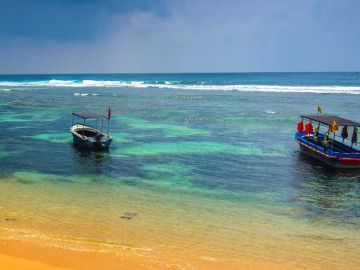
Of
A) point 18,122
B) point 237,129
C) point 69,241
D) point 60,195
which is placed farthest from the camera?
point 18,122

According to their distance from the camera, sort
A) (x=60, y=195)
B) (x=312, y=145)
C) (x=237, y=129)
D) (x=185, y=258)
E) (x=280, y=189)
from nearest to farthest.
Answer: (x=185, y=258) → (x=60, y=195) → (x=280, y=189) → (x=312, y=145) → (x=237, y=129)

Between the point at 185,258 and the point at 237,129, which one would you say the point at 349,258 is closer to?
the point at 185,258

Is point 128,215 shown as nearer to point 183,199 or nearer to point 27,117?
point 183,199

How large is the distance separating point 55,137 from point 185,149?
31.0 feet

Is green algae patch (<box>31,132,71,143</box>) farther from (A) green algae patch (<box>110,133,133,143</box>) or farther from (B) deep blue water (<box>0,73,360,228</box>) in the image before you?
(A) green algae patch (<box>110,133,133,143</box>)

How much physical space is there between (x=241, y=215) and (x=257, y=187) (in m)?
3.66

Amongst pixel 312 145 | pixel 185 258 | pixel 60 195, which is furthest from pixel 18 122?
pixel 185 258

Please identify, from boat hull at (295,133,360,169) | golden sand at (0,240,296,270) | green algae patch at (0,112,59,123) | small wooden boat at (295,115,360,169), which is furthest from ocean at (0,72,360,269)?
green algae patch at (0,112,59,123)

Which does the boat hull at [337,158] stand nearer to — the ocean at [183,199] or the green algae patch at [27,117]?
the ocean at [183,199]

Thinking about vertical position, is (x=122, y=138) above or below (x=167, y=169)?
above

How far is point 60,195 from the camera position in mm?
15133

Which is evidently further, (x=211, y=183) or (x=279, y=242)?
(x=211, y=183)

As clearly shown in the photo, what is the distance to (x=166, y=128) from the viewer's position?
1282 inches

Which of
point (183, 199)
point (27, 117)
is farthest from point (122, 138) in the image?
point (27, 117)
